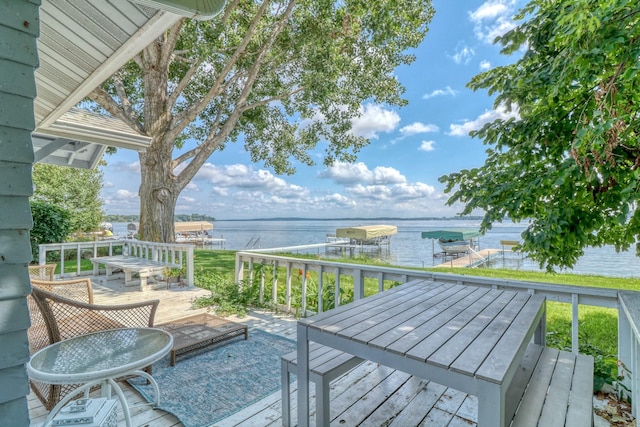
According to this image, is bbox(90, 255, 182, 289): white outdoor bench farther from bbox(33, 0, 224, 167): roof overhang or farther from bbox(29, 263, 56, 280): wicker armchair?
bbox(33, 0, 224, 167): roof overhang

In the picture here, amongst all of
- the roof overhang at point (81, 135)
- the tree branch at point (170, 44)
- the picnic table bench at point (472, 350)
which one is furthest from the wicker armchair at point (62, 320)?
the tree branch at point (170, 44)

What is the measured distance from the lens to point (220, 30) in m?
5.67

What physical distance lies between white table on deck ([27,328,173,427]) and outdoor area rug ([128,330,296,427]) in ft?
1.91

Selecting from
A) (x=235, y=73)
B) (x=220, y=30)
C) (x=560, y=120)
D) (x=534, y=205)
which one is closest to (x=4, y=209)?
(x=534, y=205)

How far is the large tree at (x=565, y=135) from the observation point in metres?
1.72

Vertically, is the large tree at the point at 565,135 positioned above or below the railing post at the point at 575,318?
above

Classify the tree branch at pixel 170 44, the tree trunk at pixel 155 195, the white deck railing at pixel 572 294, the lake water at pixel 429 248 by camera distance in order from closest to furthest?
1. the white deck railing at pixel 572 294
2. the tree branch at pixel 170 44
3. the tree trunk at pixel 155 195
4. the lake water at pixel 429 248

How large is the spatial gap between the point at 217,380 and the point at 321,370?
142 centimetres

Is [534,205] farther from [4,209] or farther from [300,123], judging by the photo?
[300,123]

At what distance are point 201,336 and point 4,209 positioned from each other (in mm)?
2433

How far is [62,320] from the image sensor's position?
7.08 ft

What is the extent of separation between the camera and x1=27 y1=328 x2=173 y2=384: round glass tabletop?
5.28 feet

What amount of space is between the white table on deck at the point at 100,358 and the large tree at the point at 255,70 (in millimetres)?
4976

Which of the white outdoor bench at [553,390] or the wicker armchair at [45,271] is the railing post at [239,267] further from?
the white outdoor bench at [553,390]
